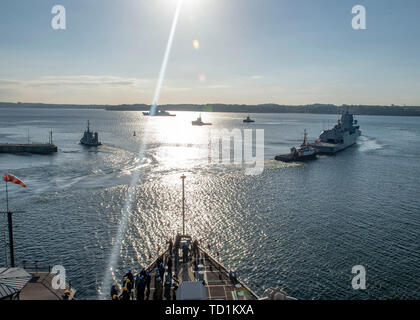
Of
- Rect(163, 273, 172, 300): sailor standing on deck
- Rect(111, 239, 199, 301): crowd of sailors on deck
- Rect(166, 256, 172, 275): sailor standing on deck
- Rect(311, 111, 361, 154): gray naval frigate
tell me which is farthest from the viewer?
Rect(311, 111, 361, 154): gray naval frigate

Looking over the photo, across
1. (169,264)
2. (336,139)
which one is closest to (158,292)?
(169,264)

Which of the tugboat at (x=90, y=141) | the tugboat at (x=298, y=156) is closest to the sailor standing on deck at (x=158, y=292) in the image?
the tugboat at (x=298, y=156)

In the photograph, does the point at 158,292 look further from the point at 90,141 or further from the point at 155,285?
the point at 90,141

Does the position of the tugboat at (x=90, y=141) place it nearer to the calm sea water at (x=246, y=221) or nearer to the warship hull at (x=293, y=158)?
the calm sea water at (x=246, y=221)

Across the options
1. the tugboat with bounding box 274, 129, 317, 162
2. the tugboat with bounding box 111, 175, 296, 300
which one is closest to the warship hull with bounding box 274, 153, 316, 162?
the tugboat with bounding box 274, 129, 317, 162

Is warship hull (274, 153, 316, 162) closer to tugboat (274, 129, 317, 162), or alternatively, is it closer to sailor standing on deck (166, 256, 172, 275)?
tugboat (274, 129, 317, 162)
